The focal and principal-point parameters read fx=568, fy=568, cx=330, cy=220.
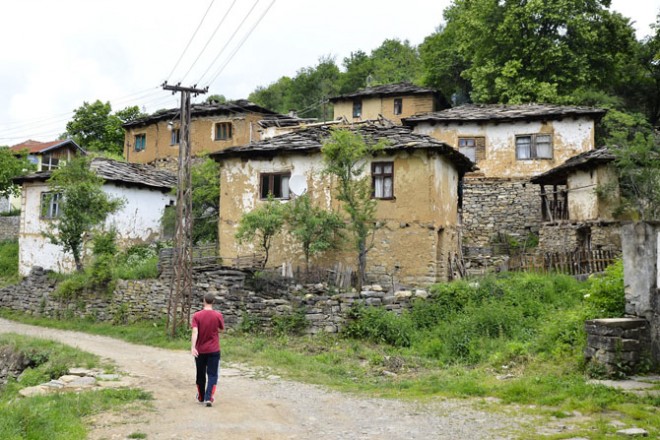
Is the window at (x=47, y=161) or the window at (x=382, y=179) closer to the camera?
the window at (x=382, y=179)

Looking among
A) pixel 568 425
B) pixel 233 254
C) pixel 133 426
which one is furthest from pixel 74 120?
pixel 568 425

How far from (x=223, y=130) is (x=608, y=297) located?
2947cm

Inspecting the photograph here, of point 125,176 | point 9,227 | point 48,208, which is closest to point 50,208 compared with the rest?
point 48,208

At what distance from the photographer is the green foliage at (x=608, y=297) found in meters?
10.7

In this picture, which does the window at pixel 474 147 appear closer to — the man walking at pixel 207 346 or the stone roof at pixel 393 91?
the stone roof at pixel 393 91

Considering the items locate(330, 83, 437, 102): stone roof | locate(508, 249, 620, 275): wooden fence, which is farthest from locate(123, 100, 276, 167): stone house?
locate(508, 249, 620, 275): wooden fence

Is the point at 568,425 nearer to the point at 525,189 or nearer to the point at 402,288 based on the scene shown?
the point at 402,288

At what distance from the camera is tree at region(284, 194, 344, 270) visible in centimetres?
1778

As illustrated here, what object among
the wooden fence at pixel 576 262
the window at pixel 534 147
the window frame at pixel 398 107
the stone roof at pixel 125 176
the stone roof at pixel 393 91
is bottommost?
the wooden fence at pixel 576 262

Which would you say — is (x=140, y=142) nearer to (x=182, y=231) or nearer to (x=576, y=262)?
(x=182, y=231)

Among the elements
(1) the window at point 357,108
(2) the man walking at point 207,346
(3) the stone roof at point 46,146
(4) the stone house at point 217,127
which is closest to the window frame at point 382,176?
(2) the man walking at point 207,346

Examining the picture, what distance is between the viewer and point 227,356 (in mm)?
13156

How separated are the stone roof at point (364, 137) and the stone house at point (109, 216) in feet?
24.0

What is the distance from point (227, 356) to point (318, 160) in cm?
872
